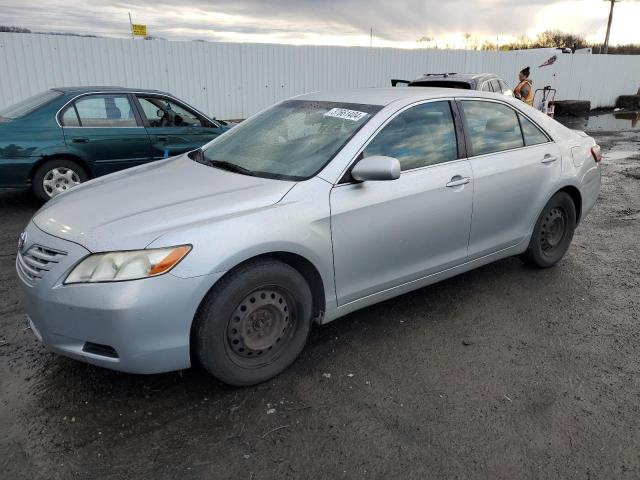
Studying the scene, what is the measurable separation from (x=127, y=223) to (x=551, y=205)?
359 centimetres

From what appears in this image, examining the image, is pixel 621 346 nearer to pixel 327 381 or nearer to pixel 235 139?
pixel 327 381

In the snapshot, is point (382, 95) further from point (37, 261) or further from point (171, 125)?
point (171, 125)

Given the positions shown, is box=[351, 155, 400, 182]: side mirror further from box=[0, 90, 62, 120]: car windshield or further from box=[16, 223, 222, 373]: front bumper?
box=[0, 90, 62, 120]: car windshield

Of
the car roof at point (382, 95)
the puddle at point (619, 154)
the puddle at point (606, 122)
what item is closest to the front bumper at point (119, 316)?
the car roof at point (382, 95)

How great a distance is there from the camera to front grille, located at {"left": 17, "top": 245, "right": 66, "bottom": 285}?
2715mm

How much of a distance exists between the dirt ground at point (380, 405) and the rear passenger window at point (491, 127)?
49.8 inches

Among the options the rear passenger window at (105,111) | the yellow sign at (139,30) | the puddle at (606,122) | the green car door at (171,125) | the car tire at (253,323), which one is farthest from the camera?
the puddle at (606,122)

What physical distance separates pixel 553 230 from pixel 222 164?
306cm

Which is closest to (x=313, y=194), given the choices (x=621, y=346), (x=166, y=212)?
(x=166, y=212)

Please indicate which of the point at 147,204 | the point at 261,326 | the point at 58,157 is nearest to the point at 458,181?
the point at 261,326

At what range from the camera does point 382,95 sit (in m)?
A: 3.88

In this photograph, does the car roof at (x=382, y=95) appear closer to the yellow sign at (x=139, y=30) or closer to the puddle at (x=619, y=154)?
the puddle at (x=619, y=154)

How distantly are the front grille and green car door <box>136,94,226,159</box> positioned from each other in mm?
4508

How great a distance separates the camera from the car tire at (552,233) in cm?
462
